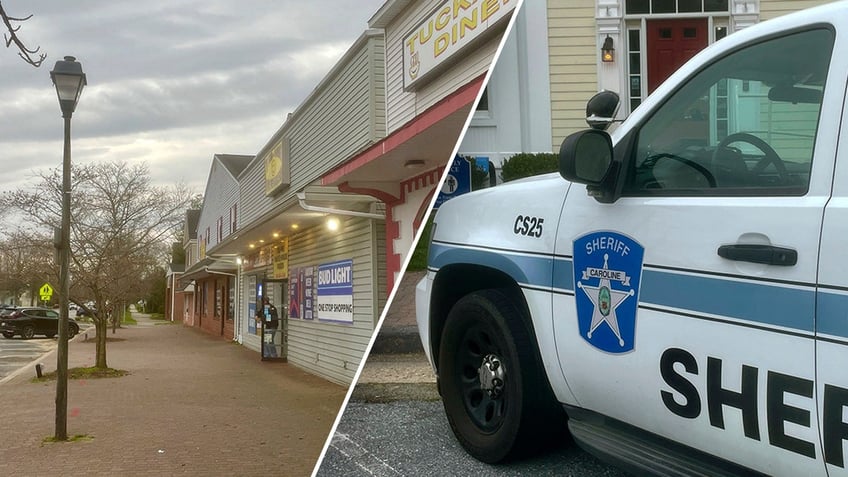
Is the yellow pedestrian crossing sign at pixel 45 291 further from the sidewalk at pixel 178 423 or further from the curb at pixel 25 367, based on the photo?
the curb at pixel 25 367

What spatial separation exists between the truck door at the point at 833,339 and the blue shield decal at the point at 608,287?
1.36ft

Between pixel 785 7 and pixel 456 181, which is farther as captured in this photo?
pixel 456 181

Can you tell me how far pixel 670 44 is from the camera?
1646mm

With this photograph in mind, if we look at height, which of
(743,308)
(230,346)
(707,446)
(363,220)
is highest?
(363,220)

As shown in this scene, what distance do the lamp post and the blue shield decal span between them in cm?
591

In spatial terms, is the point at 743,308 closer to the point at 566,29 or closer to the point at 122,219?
the point at 566,29

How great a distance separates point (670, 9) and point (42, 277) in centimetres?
982

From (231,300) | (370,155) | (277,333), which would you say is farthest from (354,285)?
(231,300)

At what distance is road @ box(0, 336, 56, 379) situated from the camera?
71.7 ft

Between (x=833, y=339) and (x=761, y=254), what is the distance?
0.63ft

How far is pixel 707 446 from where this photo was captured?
1657 mm

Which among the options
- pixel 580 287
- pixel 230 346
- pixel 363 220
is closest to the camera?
pixel 580 287

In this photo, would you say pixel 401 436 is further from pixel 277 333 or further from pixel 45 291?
pixel 277 333

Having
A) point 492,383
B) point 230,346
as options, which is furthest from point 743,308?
point 230,346
